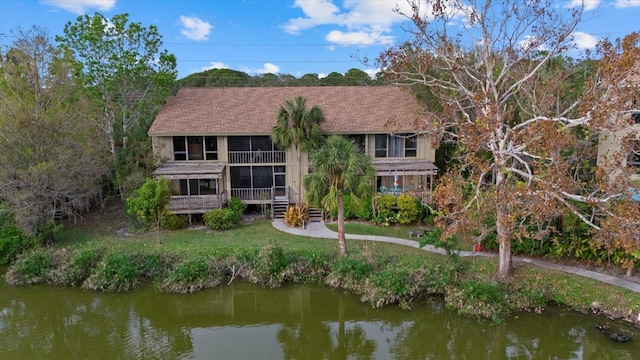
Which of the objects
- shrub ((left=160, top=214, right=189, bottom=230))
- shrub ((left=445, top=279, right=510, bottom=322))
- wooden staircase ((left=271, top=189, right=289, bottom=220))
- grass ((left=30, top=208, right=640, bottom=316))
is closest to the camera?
shrub ((left=445, top=279, right=510, bottom=322))

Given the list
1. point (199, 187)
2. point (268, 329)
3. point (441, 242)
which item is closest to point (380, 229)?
point (441, 242)

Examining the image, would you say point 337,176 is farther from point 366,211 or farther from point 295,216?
point 366,211

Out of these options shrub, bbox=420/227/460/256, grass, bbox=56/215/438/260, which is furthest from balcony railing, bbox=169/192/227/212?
shrub, bbox=420/227/460/256

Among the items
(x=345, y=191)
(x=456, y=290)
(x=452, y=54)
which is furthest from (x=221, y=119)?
(x=456, y=290)

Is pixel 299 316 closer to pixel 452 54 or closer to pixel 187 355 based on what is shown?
pixel 187 355

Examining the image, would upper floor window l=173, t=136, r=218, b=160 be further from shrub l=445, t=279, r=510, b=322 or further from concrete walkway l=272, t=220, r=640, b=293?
shrub l=445, t=279, r=510, b=322

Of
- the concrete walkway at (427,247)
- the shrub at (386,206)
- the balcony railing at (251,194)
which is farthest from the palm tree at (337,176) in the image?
the balcony railing at (251,194)
